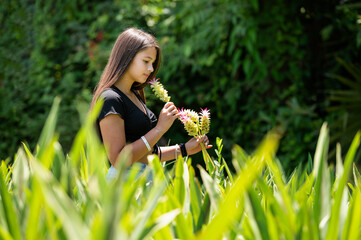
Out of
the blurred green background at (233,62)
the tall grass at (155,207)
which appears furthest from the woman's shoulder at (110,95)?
the blurred green background at (233,62)

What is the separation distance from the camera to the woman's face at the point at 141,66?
5.15 ft

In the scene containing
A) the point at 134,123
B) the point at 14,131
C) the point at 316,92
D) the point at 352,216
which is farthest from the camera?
the point at 14,131

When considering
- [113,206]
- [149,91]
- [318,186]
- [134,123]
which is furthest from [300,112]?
→ [113,206]

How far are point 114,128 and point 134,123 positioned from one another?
0.41 feet

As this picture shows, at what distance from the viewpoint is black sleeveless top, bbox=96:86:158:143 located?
1.45 metres

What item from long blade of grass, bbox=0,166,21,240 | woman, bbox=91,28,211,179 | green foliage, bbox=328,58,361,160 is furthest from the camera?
green foliage, bbox=328,58,361,160

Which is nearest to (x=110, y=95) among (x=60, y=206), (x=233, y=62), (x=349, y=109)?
(x=60, y=206)

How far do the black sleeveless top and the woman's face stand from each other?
0.08 meters

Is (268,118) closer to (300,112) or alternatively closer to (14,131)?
(300,112)

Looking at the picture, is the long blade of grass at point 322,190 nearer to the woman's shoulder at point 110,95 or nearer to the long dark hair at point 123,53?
the woman's shoulder at point 110,95

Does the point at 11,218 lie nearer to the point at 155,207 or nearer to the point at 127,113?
the point at 155,207

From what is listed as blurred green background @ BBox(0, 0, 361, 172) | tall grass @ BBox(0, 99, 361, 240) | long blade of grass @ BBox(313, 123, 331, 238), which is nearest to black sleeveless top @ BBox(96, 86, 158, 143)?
tall grass @ BBox(0, 99, 361, 240)

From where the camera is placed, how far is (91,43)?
3.86 m

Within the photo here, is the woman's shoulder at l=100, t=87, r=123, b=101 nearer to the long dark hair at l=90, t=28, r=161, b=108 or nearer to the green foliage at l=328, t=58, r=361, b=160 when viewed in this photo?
the long dark hair at l=90, t=28, r=161, b=108
